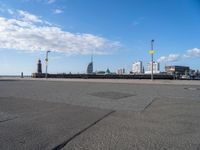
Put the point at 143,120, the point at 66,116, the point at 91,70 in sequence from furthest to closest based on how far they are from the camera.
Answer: the point at 91,70 → the point at 66,116 → the point at 143,120

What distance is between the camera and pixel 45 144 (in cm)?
439

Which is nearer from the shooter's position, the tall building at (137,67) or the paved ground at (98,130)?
the paved ground at (98,130)

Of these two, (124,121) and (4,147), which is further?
(124,121)

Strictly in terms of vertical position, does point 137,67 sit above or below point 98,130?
above

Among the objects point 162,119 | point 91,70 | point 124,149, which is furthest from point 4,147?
point 91,70

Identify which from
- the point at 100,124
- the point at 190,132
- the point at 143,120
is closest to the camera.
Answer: the point at 190,132

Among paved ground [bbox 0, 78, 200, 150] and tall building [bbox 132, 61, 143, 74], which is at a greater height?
tall building [bbox 132, 61, 143, 74]

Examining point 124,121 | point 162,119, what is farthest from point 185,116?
point 124,121

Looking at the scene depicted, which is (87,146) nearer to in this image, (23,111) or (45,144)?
(45,144)

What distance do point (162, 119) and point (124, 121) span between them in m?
1.30

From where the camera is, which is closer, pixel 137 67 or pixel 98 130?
pixel 98 130

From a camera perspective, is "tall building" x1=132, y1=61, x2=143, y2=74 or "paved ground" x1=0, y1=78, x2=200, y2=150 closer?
"paved ground" x1=0, y1=78, x2=200, y2=150

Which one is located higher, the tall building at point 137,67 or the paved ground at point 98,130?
the tall building at point 137,67

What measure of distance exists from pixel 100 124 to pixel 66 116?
4.94 ft
